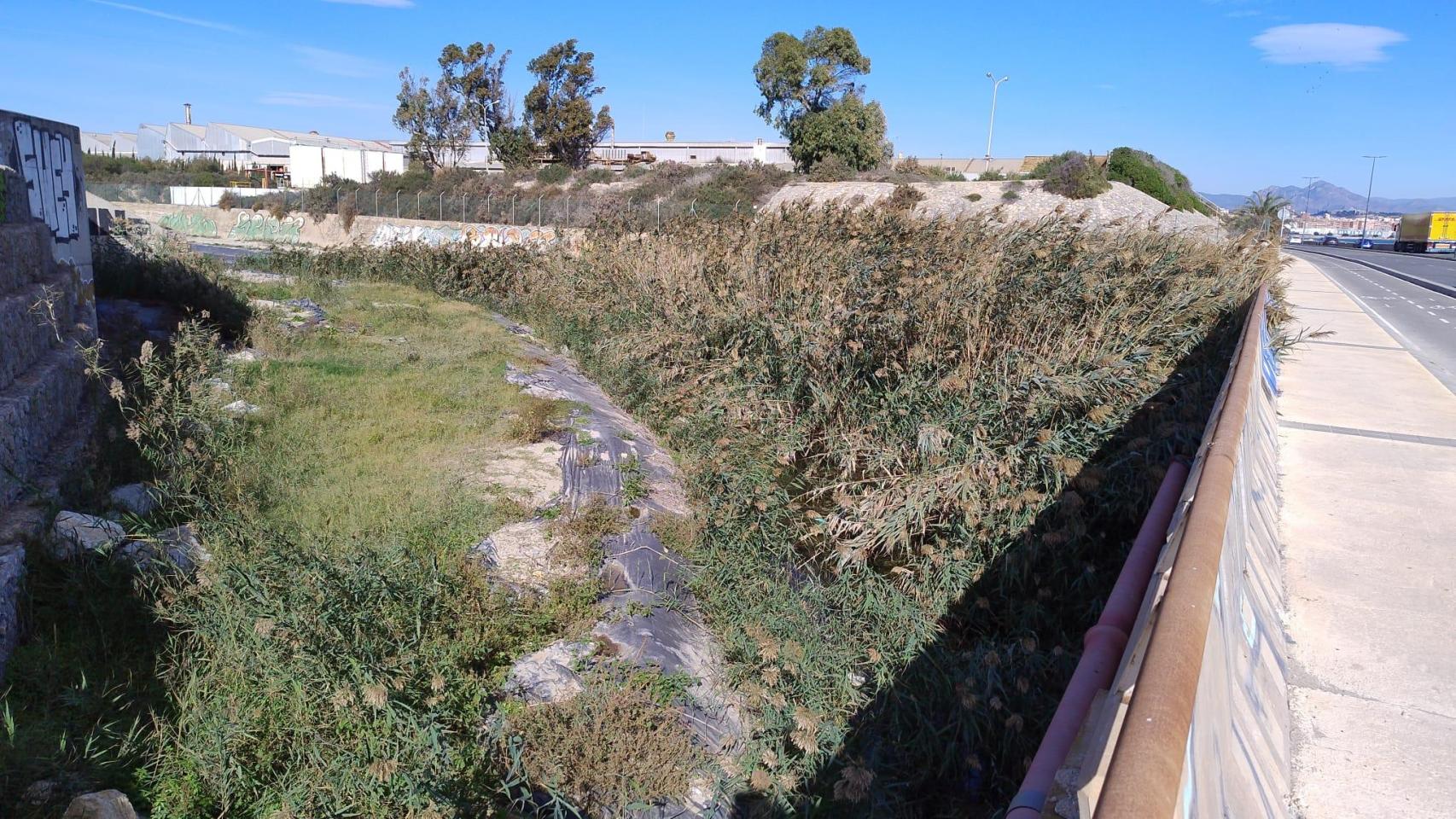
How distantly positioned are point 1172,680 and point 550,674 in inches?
139

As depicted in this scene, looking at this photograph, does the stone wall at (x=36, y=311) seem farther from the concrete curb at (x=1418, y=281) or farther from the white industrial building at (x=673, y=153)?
the white industrial building at (x=673, y=153)

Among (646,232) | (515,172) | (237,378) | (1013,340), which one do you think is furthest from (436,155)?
(1013,340)

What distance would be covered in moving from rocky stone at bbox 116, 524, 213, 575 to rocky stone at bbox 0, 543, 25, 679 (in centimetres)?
43

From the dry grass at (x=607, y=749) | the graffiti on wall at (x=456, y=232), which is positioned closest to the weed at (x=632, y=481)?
the dry grass at (x=607, y=749)

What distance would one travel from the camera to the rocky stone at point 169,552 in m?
4.35

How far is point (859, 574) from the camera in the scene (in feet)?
19.1

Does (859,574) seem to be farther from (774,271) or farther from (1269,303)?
(1269,303)

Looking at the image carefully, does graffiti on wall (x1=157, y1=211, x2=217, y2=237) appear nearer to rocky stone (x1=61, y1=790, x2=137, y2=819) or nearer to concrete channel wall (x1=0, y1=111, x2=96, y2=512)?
concrete channel wall (x1=0, y1=111, x2=96, y2=512)

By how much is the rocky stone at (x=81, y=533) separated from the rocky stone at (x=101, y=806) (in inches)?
63.8

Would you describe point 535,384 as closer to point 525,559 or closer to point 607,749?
point 525,559

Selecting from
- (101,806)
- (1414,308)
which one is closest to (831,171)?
(1414,308)

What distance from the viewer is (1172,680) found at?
5.93 ft

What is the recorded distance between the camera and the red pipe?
211 centimetres

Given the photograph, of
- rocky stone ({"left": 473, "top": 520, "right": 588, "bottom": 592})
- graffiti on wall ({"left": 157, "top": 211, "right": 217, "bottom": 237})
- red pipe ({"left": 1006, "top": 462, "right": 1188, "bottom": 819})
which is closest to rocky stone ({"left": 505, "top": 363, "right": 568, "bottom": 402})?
rocky stone ({"left": 473, "top": 520, "right": 588, "bottom": 592})
